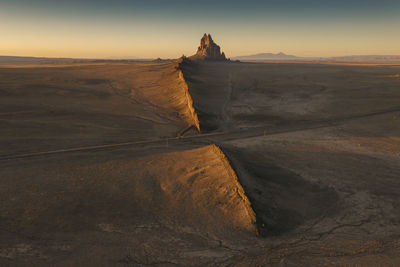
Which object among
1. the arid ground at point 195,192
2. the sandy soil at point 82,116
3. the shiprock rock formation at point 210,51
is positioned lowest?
the arid ground at point 195,192

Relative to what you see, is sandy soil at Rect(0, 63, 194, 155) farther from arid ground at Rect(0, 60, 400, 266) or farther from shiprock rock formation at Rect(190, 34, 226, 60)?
shiprock rock formation at Rect(190, 34, 226, 60)

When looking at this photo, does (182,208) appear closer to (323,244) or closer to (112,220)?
(112,220)

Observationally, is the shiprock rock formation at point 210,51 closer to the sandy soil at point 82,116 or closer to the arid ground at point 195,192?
the sandy soil at point 82,116

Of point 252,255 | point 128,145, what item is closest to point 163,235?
point 252,255

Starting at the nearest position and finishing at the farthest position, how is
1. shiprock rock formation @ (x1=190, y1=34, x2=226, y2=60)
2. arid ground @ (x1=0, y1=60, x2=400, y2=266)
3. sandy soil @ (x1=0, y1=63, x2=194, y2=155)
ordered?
arid ground @ (x1=0, y1=60, x2=400, y2=266)
sandy soil @ (x1=0, y1=63, x2=194, y2=155)
shiprock rock formation @ (x1=190, y1=34, x2=226, y2=60)

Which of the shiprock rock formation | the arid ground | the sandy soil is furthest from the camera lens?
the shiprock rock formation

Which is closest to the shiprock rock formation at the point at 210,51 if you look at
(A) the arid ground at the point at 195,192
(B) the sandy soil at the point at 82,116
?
(B) the sandy soil at the point at 82,116

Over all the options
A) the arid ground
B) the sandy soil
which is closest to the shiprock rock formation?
the sandy soil

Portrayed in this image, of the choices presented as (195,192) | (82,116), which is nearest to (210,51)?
(82,116)
